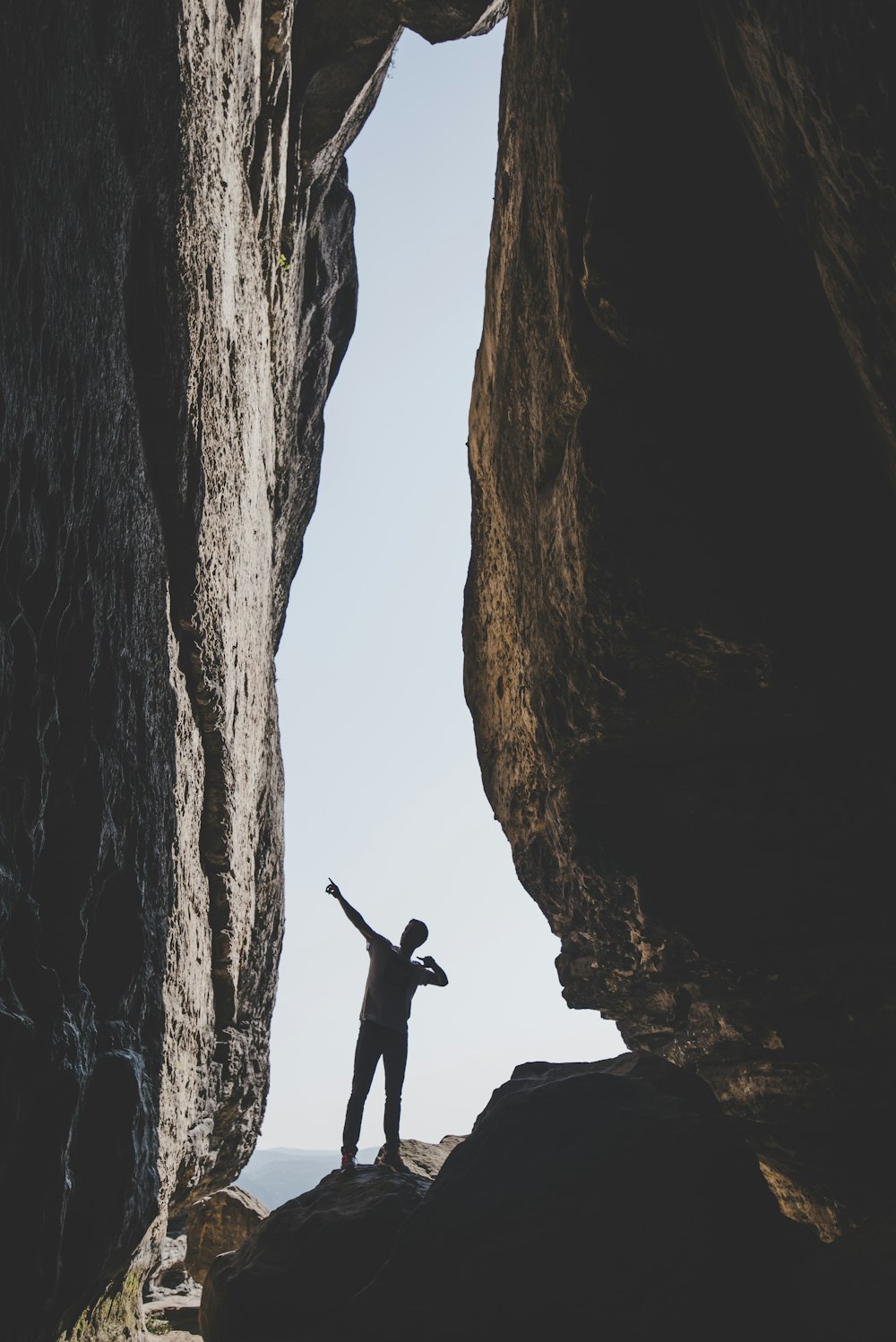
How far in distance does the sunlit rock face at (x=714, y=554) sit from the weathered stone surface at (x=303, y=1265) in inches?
129

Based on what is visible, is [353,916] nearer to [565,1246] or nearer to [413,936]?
[413,936]

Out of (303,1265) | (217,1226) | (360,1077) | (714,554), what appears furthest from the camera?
(217,1226)

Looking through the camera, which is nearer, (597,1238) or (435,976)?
(597,1238)

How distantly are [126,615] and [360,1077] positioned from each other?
4942 millimetres

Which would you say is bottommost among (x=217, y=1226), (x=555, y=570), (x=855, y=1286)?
(x=855, y=1286)

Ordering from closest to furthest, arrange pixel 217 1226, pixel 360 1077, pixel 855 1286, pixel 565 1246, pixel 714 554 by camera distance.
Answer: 1. pixel 855 1286
2. pixel 565 1246
3. pixel 714 554
4. pixel 360 1077
5. pixel 217 1226

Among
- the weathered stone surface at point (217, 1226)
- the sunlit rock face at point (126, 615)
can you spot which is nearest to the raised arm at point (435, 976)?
the sunlit rock face at point (126, 615)

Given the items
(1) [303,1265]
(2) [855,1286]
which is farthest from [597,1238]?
(1) [303,1265]

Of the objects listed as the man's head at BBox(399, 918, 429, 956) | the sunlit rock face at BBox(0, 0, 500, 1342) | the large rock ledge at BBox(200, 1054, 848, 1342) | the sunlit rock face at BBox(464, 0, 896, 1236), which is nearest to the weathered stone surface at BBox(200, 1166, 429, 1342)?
the large rock ledge at BBox(200, 1054, 848, 1342)

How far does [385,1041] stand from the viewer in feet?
25.8

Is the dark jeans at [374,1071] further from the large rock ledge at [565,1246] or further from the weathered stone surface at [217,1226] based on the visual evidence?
the weathered stone surface at [217,1226]

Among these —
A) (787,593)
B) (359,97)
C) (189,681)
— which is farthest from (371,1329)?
(359,97)

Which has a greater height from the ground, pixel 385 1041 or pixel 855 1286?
pixel 385 1041

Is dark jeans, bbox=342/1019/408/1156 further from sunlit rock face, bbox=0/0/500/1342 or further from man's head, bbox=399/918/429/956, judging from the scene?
sunlit rock face, bbox=0/0/500/1342
